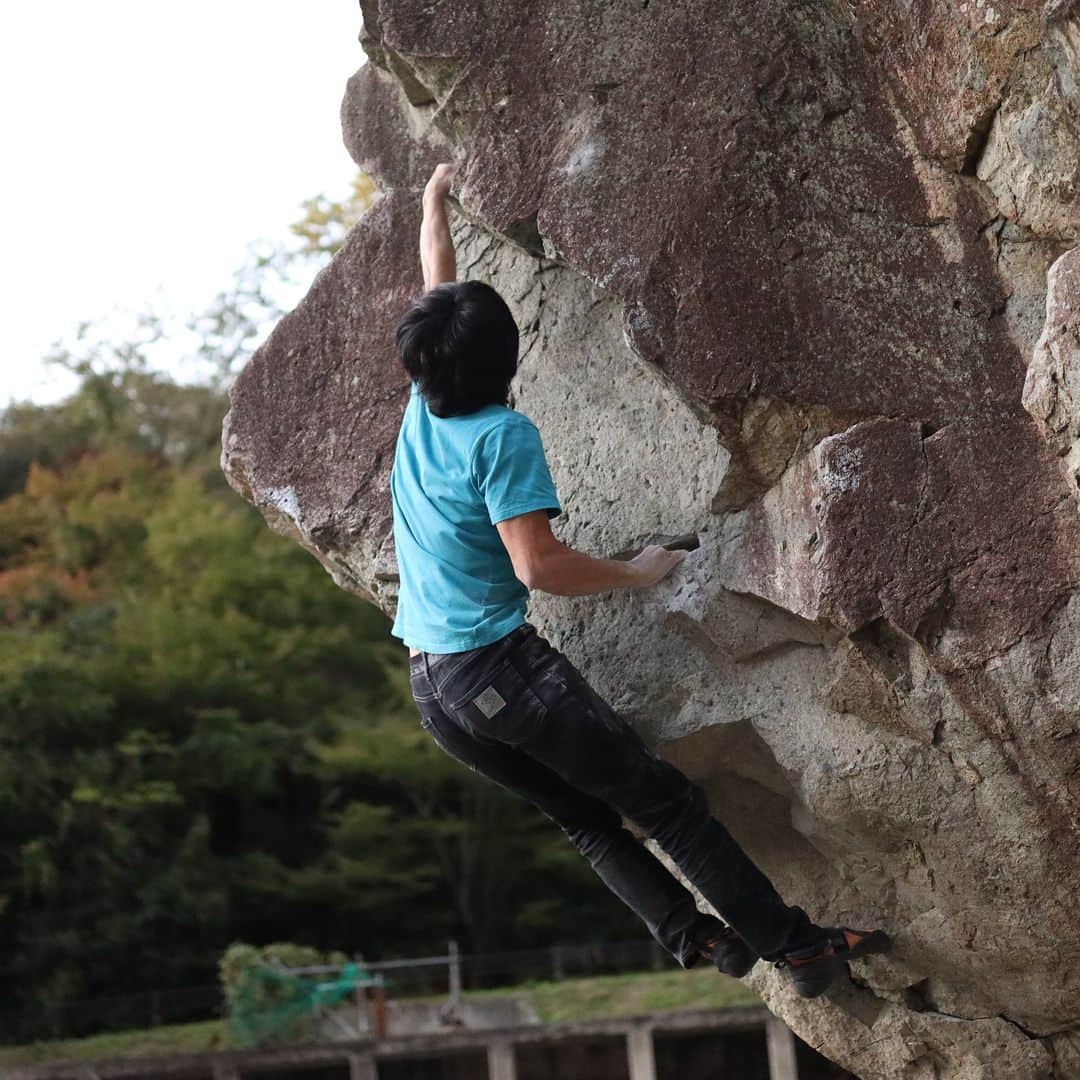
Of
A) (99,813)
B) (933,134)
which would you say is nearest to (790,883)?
(933,134)

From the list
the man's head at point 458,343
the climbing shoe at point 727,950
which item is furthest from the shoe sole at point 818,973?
the man's head at point 458,343

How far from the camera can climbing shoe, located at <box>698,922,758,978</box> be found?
139 inches

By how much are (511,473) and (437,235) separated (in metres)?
0.97

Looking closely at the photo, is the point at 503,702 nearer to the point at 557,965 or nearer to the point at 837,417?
the point at 837,417

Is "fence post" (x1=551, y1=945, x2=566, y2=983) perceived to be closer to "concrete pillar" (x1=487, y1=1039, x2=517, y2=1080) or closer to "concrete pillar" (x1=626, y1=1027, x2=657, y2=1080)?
"concrete pillar" (x1=487, y1=1039, x2=517, y2=1080)

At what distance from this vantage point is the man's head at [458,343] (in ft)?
10.7

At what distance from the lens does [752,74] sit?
3.60m

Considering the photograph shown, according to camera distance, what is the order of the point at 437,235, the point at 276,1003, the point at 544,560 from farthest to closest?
the point at 276,1003 → the point at 437,235 → the point at 544,560

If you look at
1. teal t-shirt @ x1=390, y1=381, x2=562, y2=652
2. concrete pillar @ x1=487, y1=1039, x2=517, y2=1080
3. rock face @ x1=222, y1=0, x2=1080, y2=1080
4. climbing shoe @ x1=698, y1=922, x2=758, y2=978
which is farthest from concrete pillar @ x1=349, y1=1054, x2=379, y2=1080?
teal t-shirt @ x1=390, y1=381, x2=562, y2=652

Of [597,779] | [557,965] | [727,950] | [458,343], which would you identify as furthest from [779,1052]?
[458,343]

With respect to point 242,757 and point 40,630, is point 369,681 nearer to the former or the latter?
point 242,757

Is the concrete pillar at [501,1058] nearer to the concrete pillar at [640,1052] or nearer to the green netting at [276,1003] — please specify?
the concrete pillar at [640,1052]

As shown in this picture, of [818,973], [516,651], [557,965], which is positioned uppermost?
[516,651]

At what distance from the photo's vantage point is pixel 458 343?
3271 mm
